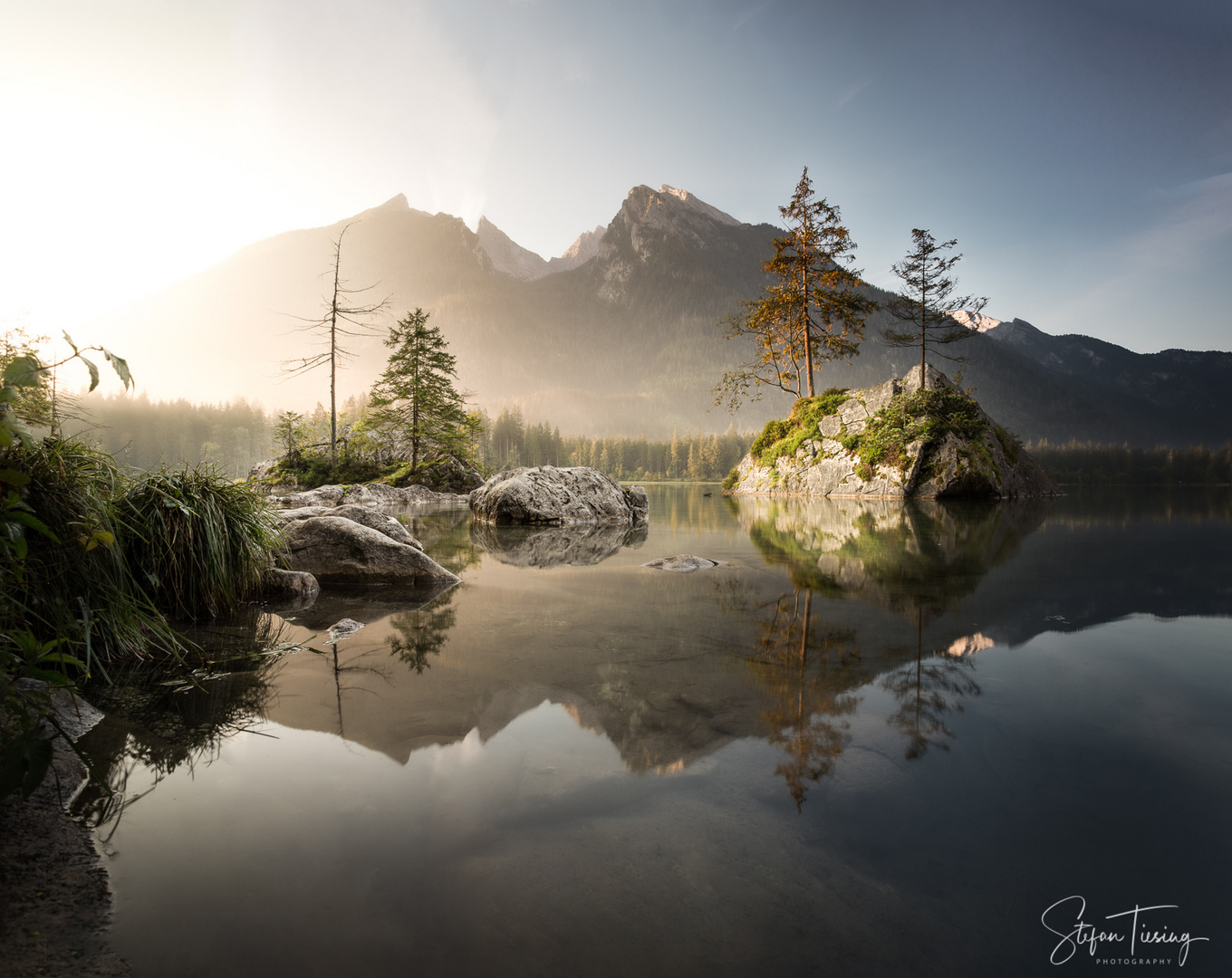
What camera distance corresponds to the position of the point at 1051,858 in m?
1.29

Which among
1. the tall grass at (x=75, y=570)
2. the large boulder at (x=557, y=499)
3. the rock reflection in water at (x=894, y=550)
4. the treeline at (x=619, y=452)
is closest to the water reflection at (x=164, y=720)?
the tall grass at (x=75, y=570)

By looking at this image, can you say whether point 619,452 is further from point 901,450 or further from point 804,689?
point 804,689

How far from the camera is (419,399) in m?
23.1

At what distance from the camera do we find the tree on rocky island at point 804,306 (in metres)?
20.6

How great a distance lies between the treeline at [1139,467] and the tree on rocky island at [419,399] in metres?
46.3

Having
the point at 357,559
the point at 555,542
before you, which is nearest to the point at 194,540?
the point at 357,559

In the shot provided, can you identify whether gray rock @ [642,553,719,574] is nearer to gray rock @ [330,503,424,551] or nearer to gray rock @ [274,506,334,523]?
gray rock @ [330,503,424,551]

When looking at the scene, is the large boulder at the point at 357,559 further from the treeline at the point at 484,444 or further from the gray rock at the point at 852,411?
the treeline at the point at 484,444

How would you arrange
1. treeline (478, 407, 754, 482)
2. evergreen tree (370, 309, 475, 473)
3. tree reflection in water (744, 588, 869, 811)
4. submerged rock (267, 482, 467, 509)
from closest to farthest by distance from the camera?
tree reflection in water (744, 588, 869, 811), submerged rock (267, 482, 467, 509), evergreen tree (370, 309, 475, 473), treeline (478, 407, 754, 482)

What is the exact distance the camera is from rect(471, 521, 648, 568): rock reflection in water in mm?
6266

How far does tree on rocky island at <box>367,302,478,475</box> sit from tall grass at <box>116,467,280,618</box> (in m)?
19.8

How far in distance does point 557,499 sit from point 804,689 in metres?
9.00

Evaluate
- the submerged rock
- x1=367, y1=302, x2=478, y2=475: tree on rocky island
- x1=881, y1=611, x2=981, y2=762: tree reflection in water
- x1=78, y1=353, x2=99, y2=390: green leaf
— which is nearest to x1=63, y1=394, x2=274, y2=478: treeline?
x1=367, y1=302, x2=478, y2=475: tree on rocky island

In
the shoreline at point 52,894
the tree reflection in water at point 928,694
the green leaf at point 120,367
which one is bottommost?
the tree reflection in water at point 928,694
